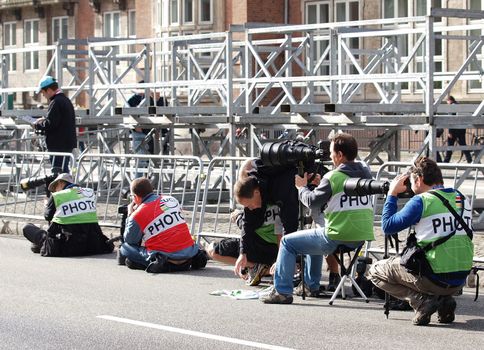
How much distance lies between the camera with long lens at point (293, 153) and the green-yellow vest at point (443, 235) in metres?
1.42

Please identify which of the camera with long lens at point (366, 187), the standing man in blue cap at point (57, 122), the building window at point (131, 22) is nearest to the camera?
the camera with long lens at point (366, 187)

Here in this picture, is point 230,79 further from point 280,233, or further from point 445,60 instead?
point 445,60

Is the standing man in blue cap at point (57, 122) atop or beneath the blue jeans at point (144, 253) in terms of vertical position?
atop

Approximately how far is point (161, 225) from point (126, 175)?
14.4ft

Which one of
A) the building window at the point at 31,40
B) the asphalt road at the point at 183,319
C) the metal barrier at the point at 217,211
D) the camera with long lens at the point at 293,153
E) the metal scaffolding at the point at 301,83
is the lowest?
the asphalt road at the point at 183,319

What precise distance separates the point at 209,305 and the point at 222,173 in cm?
526

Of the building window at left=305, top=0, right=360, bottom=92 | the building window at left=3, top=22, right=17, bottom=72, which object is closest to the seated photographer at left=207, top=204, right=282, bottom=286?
the building window at left=305, top=0, right=360, bottom=92

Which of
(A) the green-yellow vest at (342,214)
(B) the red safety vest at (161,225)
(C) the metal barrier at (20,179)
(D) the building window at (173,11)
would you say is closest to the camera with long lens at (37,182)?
(C) the metal barrier at (20,179)

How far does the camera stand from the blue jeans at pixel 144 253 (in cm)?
1302

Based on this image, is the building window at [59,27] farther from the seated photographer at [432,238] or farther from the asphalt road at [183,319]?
the seated photographer at [432,238]

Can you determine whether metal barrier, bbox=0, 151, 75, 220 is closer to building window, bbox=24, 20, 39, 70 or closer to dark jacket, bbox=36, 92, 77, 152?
dark jacket, bbox=36, 92, 77, 152

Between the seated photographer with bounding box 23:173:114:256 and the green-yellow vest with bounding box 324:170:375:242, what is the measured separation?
4.38 meters

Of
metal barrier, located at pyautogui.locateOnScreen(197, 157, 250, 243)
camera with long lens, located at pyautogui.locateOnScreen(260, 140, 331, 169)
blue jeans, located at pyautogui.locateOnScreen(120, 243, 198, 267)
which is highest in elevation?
camera with long lens, located at pyautogui.locateOnScreen(260, 140, 331, 169)

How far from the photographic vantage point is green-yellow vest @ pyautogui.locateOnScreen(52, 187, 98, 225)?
14.1m
